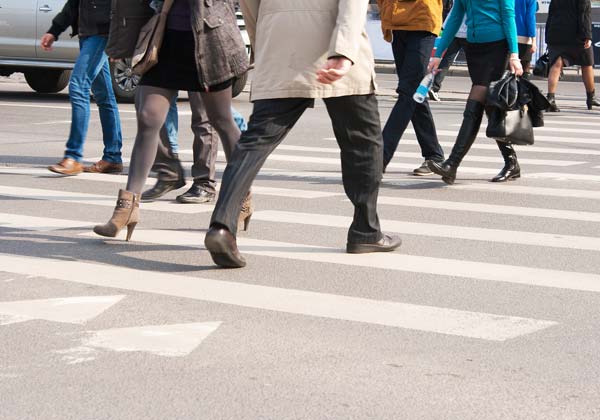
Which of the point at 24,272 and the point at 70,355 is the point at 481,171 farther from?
the point at 70,355

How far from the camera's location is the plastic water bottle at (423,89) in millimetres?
9305

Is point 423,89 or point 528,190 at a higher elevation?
point 423,89

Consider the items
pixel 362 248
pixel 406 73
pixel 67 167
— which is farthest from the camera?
pixel 67 167

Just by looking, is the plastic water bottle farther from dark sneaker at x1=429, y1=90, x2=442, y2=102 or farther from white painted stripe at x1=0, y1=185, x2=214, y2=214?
dark sneaker at x1=429, y1=90, x2=442, y2=102

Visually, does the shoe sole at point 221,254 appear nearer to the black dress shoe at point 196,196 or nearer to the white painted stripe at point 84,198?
the white painted stripe at point 84,198

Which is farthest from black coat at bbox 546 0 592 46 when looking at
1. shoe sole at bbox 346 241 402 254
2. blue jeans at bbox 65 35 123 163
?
shoe sole at bbox 346 241 402 254

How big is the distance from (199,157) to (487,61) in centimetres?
228

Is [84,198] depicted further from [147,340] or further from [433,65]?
[147,340]

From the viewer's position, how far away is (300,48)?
6.18 m

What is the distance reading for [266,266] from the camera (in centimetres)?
636

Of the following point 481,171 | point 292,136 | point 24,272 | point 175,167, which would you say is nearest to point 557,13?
point 292,136

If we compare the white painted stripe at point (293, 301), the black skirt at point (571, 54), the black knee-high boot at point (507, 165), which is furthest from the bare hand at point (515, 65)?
the black skirt at point (571, 54)

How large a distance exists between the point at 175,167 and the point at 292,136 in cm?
474

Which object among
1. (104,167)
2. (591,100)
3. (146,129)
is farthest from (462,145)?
(591,100)
